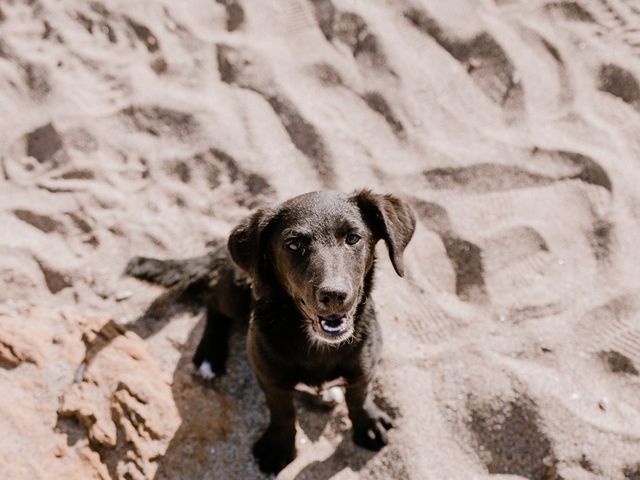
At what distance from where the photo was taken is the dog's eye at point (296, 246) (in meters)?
2.64

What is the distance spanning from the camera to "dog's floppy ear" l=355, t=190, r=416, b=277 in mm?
2736

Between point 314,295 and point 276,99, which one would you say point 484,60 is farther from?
point 314,295

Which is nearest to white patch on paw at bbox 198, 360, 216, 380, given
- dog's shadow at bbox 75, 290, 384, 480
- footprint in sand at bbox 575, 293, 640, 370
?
dog's shadow at bbox 75, 290, 384, 480

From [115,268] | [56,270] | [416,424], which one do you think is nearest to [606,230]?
[416,424]

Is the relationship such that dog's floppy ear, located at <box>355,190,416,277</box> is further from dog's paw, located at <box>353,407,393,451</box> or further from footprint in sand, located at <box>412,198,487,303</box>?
footprint in sand, located at <box>412,198,487,303</box>

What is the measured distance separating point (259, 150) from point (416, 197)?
3.65 feet

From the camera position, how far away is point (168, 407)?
10.6 feet

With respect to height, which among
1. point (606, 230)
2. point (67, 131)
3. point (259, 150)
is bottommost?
point (67, 131)

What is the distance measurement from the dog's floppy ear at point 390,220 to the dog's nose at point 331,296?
0.41m

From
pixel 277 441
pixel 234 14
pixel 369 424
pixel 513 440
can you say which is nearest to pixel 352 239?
pixel 369 424

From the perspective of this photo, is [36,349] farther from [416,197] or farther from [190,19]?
[190,19]

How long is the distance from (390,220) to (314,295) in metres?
0.54

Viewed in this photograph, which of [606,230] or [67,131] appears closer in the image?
→ [606,230]

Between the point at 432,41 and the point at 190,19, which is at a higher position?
the point at 432,41
